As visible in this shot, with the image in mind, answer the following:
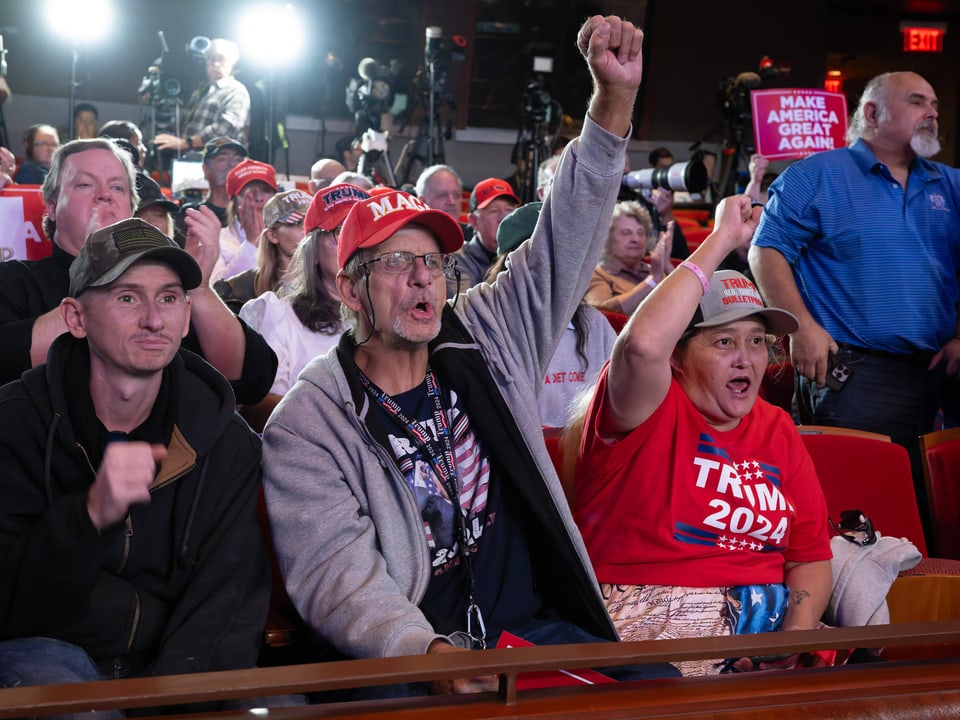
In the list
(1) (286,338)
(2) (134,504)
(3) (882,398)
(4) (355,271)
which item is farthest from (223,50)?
(2) (134,504)

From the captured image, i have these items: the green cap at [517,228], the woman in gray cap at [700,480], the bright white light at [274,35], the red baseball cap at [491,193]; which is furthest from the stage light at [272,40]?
the woman in gray cap at [700,480]

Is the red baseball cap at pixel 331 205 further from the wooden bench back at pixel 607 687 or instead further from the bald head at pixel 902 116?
the wooden bench back at pixel 607 687

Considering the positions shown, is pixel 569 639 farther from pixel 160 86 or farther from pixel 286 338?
pixel 160 86

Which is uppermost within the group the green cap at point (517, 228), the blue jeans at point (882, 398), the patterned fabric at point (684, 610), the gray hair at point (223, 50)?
the gray hair at point (223, 50)

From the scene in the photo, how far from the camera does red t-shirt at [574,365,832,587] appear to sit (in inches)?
75.1

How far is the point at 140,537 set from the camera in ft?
5.25

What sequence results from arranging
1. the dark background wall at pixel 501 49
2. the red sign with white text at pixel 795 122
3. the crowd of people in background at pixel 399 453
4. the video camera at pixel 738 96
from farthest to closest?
the dark background wall at pixel 501 49
the video camera at pixel 738 96
the red sign with white text at pixel 795 122
the crowd of people in background at pixel 399 453

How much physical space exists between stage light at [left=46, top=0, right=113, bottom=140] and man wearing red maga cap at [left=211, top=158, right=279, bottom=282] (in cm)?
388

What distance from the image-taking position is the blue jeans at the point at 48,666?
140cm

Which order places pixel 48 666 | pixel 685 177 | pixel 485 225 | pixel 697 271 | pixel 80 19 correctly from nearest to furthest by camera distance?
pixel 48 666
pixel 697 271
pixel 685 177
pixel 485 225
pixel 80 19

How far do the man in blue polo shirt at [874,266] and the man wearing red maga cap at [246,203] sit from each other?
7.54 ft

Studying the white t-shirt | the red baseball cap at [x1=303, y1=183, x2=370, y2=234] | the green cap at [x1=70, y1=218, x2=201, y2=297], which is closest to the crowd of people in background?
the green cap at [x1=70, y1=218, x2=201, y2=297]

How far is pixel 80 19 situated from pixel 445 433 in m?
8.83

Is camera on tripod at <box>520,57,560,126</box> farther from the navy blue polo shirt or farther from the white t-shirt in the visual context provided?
the white t-shirt
